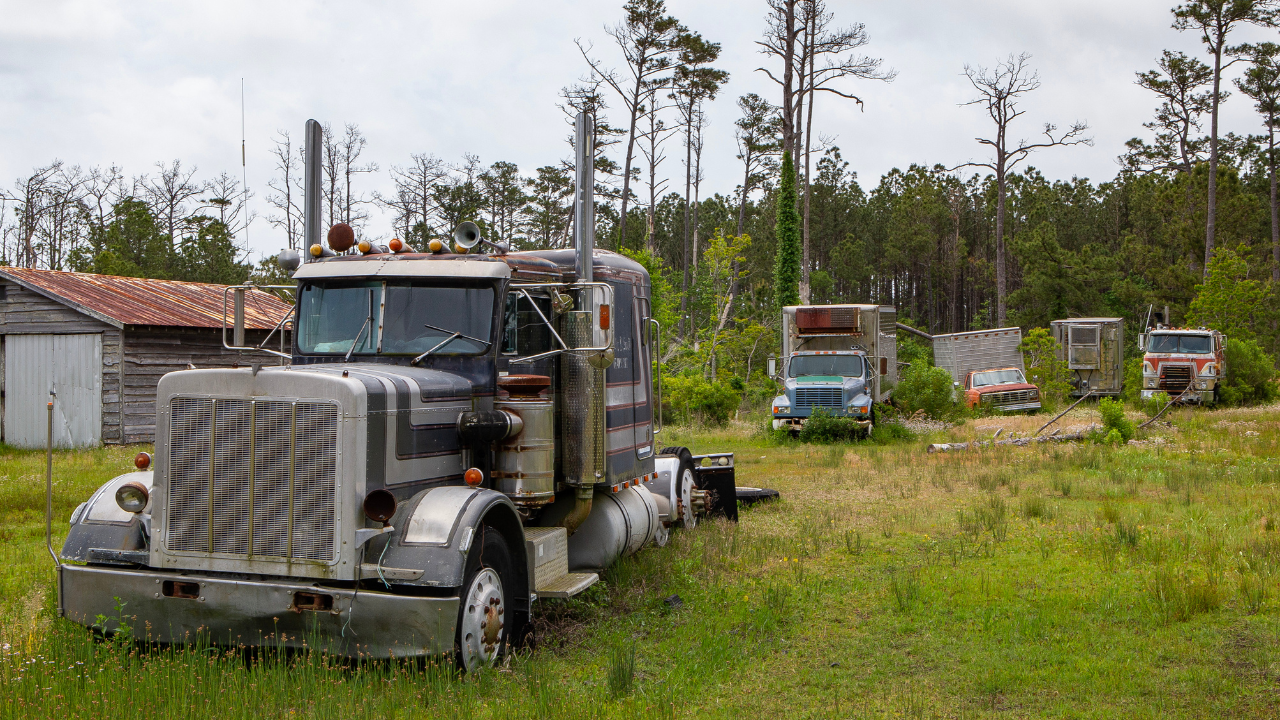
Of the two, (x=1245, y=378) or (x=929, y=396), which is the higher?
(x=1245, y=378)

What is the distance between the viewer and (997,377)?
29.7 metres

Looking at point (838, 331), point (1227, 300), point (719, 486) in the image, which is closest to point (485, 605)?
point (719, 486)

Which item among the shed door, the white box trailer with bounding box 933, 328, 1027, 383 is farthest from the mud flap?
the white box trailer with bounding box 933, 328, 1027, 383

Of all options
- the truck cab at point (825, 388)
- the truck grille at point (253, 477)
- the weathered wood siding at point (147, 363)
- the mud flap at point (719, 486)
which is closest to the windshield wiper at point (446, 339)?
the truck grille at point (253, 477)

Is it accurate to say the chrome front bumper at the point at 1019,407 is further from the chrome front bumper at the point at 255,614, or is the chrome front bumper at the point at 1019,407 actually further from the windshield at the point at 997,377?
the chrome front bumper at the point at 255,614

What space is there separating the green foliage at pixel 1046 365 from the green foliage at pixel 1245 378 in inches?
176

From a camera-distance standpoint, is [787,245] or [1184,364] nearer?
[1184,364]

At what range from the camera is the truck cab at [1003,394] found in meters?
28.2

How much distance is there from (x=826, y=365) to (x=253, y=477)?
18201 millimetres

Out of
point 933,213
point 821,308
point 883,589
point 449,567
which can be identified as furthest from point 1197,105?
point 449,567

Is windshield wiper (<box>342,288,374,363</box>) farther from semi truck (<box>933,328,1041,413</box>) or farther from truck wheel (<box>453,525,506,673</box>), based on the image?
semi truck (<box>933,328,1041,413</box>)

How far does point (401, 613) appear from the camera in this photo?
528 cm

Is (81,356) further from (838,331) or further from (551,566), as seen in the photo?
(551,566)

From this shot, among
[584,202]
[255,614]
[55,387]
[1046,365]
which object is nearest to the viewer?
[255,614]
